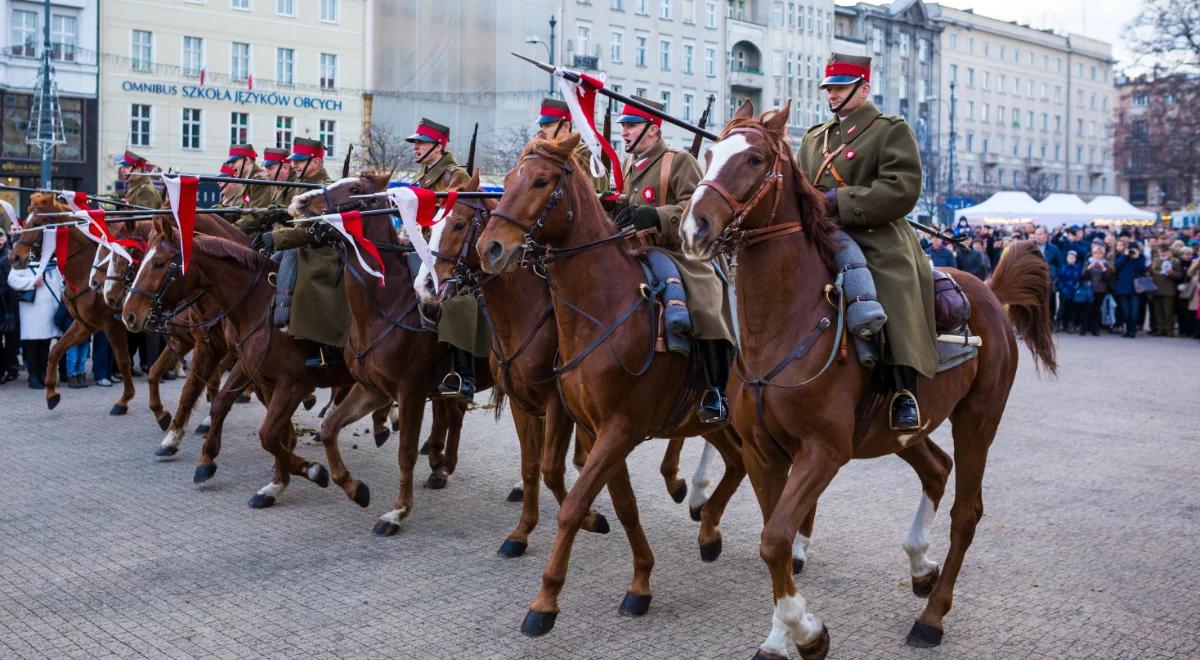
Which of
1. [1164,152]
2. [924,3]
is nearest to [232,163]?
[1164,152]

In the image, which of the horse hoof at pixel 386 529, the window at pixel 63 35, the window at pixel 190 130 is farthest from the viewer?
the window at pixel 190 130

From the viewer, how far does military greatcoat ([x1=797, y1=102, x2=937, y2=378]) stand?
5934 mm

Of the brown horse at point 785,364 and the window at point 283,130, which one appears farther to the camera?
the window at point 283,130

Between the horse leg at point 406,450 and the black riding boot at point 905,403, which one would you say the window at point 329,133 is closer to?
the horse leg at point 406,450

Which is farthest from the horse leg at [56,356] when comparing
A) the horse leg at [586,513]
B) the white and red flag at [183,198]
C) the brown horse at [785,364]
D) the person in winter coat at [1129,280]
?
the person in winter coat at [1129,280]

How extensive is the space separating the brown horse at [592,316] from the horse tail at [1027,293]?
238 cm

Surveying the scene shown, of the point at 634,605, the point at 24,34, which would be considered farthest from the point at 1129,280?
the point at 24,34

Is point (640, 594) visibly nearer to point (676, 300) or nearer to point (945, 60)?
point (676, 300)

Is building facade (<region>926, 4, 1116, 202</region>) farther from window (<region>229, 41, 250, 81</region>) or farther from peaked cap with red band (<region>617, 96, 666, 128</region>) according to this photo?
peaked cap with red band (<region>617, 96, 666, 128</region>)

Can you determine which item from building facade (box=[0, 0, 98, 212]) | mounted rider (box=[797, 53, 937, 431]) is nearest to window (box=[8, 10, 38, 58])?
building facade (box=[0, 0, 98, 212])

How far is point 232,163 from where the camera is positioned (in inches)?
623

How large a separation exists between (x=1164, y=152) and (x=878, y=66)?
4113 centimetres

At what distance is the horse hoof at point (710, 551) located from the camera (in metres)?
7.67

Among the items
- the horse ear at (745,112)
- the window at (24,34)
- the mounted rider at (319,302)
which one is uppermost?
A: the window at (24,34)
